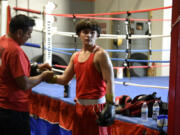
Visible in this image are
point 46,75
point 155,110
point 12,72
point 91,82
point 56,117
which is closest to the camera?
point 12,72

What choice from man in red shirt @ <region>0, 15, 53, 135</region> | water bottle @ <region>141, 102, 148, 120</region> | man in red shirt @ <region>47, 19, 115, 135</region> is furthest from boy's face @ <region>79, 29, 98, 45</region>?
water bottle @ <region>141, 102, 148, 120</region>

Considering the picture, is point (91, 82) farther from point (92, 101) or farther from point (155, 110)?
point (155, 110)

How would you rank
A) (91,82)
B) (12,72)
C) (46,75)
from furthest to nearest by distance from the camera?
(46,75), (91,82), (12,72)

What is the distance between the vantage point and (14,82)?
1521 millimetres

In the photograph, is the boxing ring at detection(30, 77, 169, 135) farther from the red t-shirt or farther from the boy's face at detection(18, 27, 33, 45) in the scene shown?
the boy's face at detection(18, 27, 33, 45)

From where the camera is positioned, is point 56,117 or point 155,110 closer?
point 155,110

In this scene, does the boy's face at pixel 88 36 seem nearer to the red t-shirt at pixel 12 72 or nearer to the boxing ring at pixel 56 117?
the red t-shirt at pixel 12 72

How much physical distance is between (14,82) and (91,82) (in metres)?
0.48

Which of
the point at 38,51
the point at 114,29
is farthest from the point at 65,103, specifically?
the point at 114,29

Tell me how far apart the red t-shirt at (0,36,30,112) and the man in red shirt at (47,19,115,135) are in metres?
0.36

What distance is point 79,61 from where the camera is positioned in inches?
65.5

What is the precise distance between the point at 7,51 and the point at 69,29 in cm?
442

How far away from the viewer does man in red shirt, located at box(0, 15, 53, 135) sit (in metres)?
1.48

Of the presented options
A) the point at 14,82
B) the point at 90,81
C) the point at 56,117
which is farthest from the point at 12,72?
the point at 56,117
